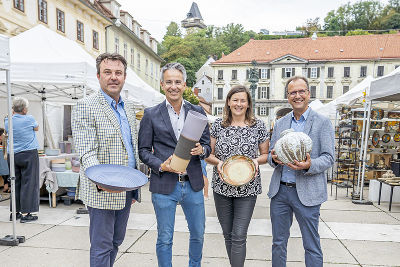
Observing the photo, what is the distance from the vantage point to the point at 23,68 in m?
5.37

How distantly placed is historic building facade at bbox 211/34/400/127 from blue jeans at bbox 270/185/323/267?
44972 millimetres

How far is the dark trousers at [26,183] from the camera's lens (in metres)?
4.87

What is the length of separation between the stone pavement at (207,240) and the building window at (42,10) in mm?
10912

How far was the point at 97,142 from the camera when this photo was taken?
2.27 metres

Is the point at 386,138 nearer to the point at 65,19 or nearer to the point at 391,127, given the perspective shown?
the point at 391,127

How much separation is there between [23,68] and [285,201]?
15.8 ft

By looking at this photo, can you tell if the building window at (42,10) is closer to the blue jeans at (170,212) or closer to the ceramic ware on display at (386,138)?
the ceramic ware on display at (386,138)

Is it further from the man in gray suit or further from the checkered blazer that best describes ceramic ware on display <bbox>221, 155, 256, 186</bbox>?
the checkered blazer

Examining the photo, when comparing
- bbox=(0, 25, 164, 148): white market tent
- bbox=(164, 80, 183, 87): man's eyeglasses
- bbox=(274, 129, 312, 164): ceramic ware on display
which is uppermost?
bbox=(0, 25, 164, 148): white market tent

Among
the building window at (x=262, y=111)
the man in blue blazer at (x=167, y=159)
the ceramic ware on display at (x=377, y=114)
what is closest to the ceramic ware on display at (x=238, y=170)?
the man in blue blazer at (x=167, y=159)

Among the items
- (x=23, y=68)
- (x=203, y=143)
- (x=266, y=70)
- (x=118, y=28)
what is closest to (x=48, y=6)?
(x=118, y=28)

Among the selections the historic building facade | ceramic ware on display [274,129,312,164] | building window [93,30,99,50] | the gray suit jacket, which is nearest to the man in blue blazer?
ceramic ware on display [274,129,312,164]

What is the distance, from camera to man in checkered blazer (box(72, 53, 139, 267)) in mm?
2229

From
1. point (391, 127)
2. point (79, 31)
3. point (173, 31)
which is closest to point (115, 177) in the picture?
point (391, 127)
